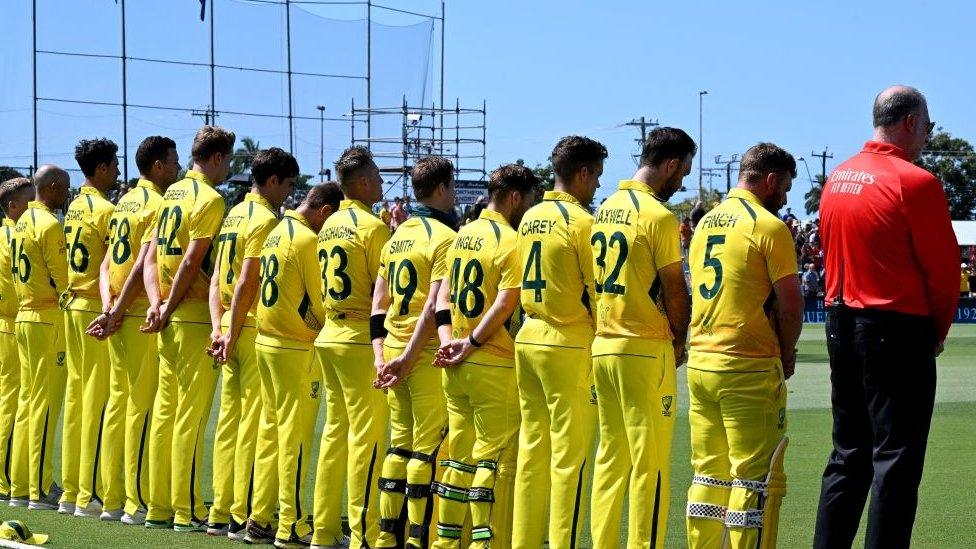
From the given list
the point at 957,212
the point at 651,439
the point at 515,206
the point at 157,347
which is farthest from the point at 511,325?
the point at 957,212

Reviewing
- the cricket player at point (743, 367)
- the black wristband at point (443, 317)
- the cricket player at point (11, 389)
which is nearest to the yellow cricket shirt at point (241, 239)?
the black wristband at point (443, 317)

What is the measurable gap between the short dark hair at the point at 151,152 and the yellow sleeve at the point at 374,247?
260 centimetres

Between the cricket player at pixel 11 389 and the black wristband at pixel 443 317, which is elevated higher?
the black wristband at pixel 443 317

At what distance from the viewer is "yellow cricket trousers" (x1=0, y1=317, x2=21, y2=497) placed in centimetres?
1107

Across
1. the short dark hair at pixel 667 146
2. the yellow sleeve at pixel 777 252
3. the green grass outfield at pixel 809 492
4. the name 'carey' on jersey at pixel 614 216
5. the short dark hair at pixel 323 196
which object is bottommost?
the green grass outfield at pixel 809 492

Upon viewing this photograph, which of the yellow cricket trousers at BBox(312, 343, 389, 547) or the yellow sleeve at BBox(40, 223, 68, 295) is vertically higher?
the yellow sleeve at BBox(40, 223, 68, 295)

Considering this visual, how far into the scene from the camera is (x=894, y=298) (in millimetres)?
6316

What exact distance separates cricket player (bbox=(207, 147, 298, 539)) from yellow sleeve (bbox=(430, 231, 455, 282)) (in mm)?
1567

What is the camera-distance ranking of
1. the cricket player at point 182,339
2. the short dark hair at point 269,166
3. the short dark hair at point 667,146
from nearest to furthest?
the short dark hair at point 667,146
the short dark hair at point 269,166
the cricket player at point 182,339

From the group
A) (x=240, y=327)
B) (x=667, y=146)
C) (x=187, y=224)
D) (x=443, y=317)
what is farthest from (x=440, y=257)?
(x=187, y=224)

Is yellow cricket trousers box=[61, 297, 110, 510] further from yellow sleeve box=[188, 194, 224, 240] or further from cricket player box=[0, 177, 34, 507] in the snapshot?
yellow sleeve box=[188, 194, 224, 240]

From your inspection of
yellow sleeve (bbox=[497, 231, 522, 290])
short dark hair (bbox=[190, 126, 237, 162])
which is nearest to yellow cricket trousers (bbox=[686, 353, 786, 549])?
yellow sleeve (bbox=[497, 231, 522, 290])

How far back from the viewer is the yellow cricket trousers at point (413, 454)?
7.65m

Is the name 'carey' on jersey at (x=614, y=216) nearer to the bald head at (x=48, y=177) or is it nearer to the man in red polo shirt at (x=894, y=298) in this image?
the man in red polo shirt at (x=894, y=298)
